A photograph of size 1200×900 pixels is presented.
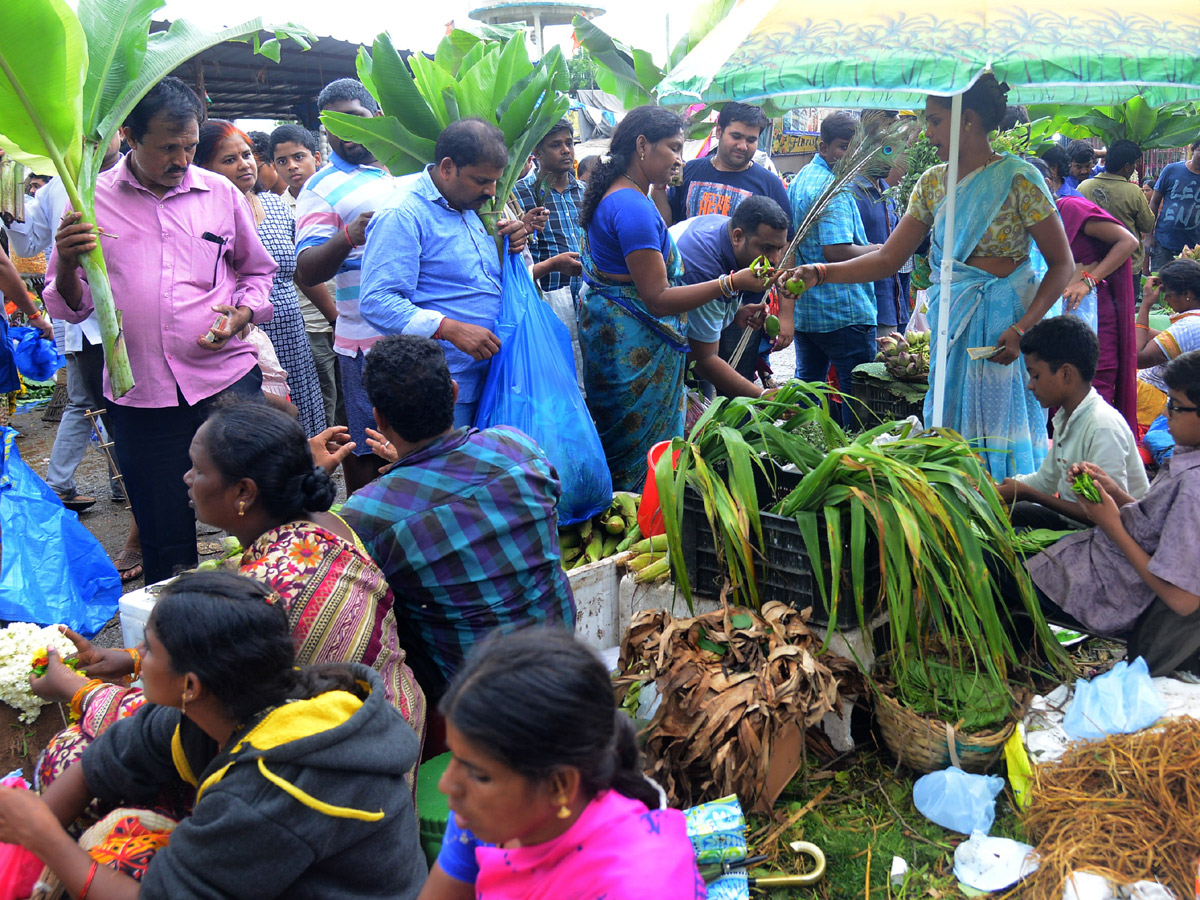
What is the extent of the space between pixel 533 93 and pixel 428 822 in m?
2.76

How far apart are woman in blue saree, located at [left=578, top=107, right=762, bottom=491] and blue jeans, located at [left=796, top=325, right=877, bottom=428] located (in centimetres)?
152

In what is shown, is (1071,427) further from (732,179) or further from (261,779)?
(732,179)

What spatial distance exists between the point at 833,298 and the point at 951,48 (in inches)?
97.5

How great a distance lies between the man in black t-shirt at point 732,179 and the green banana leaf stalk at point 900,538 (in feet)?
7.83

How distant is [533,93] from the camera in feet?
12.3

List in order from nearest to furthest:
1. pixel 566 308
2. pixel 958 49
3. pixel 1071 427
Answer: pixel 958 49, pixel 1071 427, pixel 566 308

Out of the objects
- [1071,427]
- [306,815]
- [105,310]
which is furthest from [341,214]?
[306,815]

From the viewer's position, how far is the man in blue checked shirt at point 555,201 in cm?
484

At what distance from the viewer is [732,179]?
5.55 meters

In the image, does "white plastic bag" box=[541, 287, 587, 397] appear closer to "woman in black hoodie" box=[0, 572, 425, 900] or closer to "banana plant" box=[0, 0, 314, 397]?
"banana plant" box=[0, 0, 314, 397]

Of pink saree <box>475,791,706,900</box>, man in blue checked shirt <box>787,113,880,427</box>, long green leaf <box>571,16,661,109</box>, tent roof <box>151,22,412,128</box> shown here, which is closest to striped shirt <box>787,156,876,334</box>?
man in blue checked shirt <box>787,113,880,427</box>

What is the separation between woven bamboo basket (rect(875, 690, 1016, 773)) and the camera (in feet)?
8.48

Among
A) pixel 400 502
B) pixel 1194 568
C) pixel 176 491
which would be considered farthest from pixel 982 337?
pixel 176 491

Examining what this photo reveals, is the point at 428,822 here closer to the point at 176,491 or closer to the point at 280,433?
the point at 280,433
